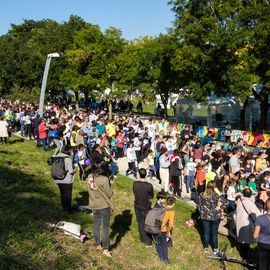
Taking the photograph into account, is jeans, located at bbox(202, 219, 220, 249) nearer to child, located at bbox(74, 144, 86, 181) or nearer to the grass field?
the grass field

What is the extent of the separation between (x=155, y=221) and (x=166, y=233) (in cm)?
36

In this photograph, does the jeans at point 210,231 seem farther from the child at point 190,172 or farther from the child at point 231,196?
the child at point 190,172

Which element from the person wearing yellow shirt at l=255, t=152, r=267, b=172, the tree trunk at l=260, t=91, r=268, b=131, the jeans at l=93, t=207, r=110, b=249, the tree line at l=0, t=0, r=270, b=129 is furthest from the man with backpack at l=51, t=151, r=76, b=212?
the tree trunk at l=260, t=91, r=268, b=131

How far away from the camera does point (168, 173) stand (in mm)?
14406

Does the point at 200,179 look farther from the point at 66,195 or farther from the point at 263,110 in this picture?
the point at 263,110

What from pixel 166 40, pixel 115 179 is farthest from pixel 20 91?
pixel 115 179

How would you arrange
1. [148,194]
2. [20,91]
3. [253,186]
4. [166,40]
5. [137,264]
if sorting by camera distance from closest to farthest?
[137,264] < [148,194] < [253,186] < [166,40] < [20,91]

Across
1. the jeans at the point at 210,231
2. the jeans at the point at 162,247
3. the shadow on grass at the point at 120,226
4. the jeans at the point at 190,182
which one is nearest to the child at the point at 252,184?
the jeans at the point at 190,182

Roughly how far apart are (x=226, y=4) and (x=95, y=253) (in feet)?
80.6

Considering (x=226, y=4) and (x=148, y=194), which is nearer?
(x=148, y=194)

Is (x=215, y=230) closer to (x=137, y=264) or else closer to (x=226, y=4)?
(x=137, y=264)

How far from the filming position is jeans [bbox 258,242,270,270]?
779 centimetres

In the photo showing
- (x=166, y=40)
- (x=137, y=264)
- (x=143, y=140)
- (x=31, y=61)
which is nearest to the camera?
(x=137, y=264)

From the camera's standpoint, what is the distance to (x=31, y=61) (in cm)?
5250
